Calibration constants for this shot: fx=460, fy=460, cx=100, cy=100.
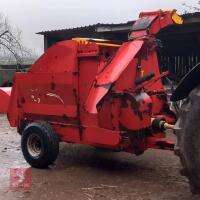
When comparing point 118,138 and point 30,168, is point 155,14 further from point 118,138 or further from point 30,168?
point 30,168

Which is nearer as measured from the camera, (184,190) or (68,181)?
(184,190)

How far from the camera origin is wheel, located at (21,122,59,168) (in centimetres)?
624

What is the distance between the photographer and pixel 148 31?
617 cm

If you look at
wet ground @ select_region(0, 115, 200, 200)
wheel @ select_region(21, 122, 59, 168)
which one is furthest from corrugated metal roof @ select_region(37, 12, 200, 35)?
wheel @ select_region(21, 122, 59, 168)

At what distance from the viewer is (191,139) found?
4043 mm

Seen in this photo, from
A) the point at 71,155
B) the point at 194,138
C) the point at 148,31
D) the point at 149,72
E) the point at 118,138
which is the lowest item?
the point at 71,155

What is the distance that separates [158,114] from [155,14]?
55.0 inches

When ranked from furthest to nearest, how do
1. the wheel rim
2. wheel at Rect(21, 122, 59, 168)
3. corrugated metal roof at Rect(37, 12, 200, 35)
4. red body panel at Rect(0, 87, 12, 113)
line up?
1. corrugated metal roof at Rect(37, 12, 200, 35)
2. red body panel at Rect(0, 87, 12, 113)
3. the wheel rim
4. wheel at Rect(21, 122, 59, 168)

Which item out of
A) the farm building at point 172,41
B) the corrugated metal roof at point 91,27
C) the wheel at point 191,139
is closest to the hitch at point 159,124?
the wheel at point 191,139

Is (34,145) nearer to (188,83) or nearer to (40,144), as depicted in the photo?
(40,144)

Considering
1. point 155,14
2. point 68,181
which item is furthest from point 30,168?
point 155,14

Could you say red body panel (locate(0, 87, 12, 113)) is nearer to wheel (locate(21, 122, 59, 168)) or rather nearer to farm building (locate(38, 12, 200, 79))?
wheel (locate(21, 122, 59, 168))

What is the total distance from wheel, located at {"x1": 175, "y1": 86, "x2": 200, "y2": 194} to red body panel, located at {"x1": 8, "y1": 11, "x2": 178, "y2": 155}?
4.81ft

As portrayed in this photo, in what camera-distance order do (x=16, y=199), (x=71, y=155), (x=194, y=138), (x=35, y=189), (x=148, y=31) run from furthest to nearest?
(x=71, y=155) → (x=148, y=31) → (x=35, y=189) → (x=16, y=199) → (x=194, y=138)
